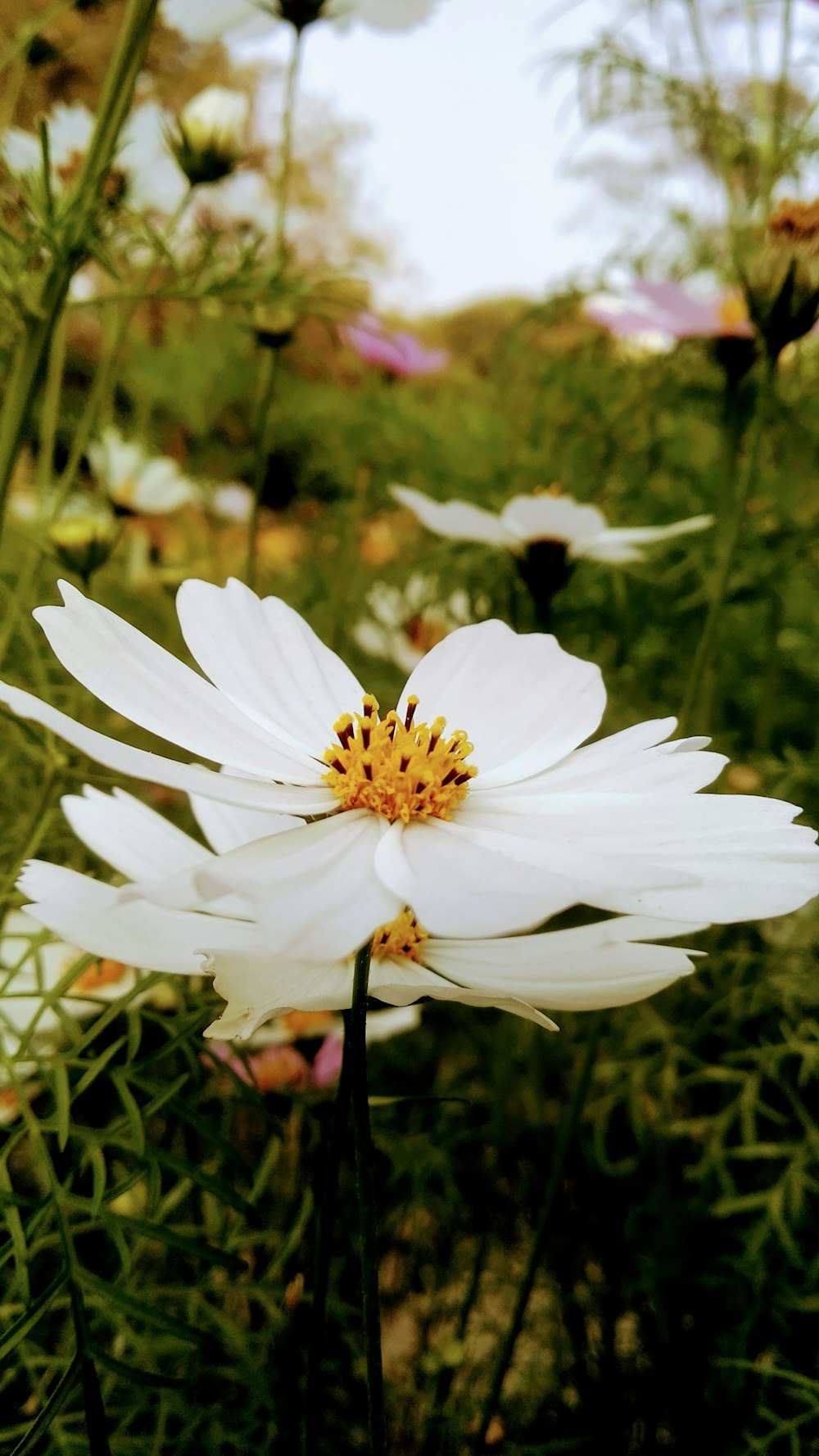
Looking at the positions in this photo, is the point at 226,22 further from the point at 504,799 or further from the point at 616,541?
the point at 504,799

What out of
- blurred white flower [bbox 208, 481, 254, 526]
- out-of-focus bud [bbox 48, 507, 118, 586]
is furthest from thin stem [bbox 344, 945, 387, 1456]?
blurred white flower [bbox 208, 481, 254, 526]

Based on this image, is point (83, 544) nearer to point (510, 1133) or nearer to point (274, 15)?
point (274, 15)

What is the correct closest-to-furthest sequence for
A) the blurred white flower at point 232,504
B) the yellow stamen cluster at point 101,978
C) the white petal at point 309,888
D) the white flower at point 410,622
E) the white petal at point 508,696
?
the white petal at point 309,888 < the white petal at point 508,696 < the yellow stamen cluster at point 101,978 < the white flower at point 410,622 < the blurred white flower at point 232,504

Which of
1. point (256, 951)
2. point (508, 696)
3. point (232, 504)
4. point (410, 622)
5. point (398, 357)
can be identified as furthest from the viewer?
point (232, 504)

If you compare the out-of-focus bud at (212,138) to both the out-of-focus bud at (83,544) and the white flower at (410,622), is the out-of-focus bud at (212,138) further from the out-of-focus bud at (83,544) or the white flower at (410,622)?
the white flower at (410,622)

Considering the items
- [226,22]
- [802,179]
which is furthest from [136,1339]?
[802,179]

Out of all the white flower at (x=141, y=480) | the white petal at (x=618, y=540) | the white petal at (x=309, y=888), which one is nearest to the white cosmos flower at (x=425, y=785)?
the white petal at (x=309, y=888)

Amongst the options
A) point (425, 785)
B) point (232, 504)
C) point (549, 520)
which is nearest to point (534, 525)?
point (549, 520)
